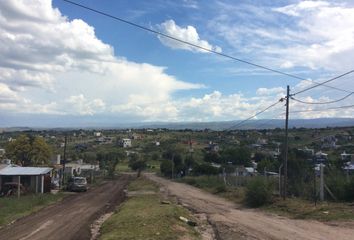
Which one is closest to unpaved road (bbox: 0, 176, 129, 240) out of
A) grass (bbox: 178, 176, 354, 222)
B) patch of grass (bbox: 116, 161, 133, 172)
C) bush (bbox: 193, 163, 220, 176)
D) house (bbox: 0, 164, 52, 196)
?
grass (bbox: 178, 176, 354, 222)

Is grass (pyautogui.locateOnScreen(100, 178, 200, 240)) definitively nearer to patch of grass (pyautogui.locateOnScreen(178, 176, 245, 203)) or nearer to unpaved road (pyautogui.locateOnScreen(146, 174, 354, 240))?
unpaved road (pyautogui.locateOnScreen(146, 174, 354, 240))

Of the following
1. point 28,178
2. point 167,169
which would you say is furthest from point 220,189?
point 167,169

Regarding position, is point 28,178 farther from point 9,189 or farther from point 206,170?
point 206,170

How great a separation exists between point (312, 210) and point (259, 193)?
686 cm

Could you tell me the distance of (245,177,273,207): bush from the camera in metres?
33.2

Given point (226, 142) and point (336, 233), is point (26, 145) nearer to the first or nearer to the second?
point (226, 142)

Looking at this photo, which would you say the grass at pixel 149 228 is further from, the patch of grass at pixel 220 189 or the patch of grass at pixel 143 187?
the patch of grass at pixel 143 187

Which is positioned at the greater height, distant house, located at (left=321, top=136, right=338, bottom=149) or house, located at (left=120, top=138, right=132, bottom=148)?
distant house, located at (left=321, top=136, right=338, bottom=149)

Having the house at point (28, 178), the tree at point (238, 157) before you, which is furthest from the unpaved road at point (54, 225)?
the tree at point (238, 157)

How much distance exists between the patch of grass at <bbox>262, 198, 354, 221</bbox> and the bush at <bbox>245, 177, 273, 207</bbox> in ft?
3.45

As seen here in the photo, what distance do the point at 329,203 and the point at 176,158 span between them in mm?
81439

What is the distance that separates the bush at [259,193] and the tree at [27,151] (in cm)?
6576

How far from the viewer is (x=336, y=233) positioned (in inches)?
781

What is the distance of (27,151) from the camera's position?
93.0 metres
